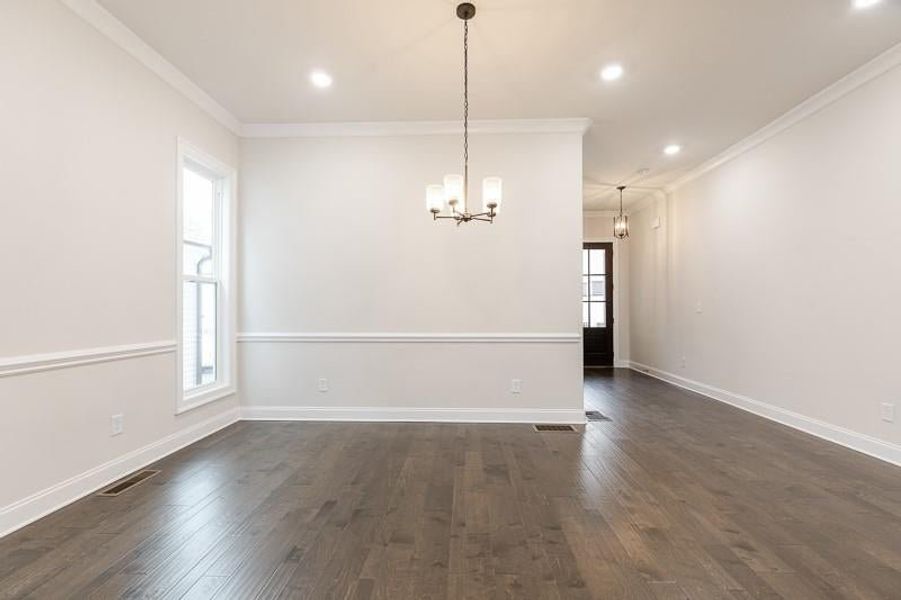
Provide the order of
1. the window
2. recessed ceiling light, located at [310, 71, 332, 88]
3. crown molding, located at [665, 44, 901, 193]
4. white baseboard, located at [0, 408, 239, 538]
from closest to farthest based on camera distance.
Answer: white baseboard, located at [0, 408, 239, 538] < crown molding, located at [665, 44, 901, 193] < recessed ceiling light, located at [310, 71, 332, 88] < the window

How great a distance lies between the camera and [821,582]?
6.13ft

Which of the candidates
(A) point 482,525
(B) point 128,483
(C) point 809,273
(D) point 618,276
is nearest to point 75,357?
(B) point 128,483

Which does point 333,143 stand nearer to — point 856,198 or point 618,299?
point 856,198

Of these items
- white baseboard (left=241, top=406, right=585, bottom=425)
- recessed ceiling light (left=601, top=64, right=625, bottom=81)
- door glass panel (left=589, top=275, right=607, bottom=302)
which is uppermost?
recessed ceiling light (left=601, top=64, right=625, bottom=81)

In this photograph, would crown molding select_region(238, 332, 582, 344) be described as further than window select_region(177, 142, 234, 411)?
Yes

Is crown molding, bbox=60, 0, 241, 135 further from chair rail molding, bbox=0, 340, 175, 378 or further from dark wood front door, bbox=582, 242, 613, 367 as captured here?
dark wood front door, bbox=582, 242, 613, 367

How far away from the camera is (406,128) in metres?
4.54

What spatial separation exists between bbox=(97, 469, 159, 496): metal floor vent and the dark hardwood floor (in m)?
0.11

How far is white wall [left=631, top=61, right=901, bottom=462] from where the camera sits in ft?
11.1

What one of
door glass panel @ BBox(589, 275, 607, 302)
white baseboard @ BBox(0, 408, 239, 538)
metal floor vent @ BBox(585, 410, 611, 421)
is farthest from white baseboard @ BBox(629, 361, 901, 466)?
white baseboard @ BBox(0, 408, 239, 538)

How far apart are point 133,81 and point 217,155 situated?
1069 mm

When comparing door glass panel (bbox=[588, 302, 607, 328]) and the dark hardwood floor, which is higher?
door glass panel (bbox=[588, 302, 607, 328])

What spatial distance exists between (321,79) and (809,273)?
4.42 m

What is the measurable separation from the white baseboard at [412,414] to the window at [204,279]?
1.54 feet
